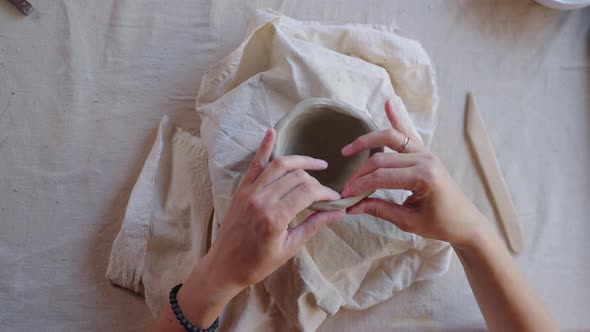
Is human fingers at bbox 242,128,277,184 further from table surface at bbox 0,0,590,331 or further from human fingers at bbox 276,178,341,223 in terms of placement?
table surface at bbox 0,0,590,331

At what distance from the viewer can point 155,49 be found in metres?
0.86

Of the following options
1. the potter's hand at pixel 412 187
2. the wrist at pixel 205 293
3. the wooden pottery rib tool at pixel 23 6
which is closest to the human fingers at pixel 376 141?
the potter's hand at pixel 412 187

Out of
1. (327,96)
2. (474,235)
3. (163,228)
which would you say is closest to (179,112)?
(163,228)

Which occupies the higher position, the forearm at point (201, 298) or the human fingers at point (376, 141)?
the human fingers at point (376, 141)

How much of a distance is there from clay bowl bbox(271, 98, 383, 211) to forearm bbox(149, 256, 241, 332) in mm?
162

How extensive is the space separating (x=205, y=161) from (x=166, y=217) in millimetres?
118

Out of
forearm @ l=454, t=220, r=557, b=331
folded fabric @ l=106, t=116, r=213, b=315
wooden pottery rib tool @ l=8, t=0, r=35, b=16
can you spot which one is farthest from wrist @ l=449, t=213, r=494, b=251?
wooden pottery rib tool @ l=8, t=0, r=35, b=16

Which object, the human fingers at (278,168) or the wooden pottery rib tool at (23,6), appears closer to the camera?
the human fingers at (278,168)

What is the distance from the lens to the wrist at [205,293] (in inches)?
21.7

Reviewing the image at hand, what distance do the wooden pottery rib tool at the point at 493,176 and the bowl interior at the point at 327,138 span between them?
319 millimetres

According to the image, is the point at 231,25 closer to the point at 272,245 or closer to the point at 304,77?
the point at 304,77

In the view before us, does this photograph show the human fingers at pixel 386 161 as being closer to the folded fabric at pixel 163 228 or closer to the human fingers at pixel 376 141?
the human fingers at pixel 376 141

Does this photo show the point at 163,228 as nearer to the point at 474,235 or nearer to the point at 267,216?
the point at 267,216

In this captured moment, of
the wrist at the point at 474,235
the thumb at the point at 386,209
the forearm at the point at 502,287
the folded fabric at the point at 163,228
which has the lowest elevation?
the folded fabric at the point at 163,228
